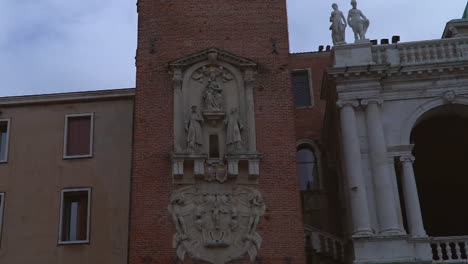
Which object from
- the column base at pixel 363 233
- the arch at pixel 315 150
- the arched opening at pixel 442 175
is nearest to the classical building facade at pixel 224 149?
the column base at pixel 363 233

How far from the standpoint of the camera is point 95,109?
24.8m

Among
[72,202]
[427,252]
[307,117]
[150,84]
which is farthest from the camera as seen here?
[307,117]

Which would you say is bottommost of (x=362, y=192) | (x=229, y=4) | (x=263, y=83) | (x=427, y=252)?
(x=427, y=252)

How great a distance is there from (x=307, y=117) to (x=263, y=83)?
7.99 metres

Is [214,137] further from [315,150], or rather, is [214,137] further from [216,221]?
[315,150]

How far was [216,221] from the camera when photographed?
19.7 m

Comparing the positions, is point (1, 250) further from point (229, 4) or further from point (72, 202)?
point (229, 4)

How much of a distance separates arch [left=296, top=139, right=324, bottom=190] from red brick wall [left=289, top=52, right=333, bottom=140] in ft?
0.74

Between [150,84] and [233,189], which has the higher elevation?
[150,84]

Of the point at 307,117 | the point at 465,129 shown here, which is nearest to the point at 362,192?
the point at 465,129

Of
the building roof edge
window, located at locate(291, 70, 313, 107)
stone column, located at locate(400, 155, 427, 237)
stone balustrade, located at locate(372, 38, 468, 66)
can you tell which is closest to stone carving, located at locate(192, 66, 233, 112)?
the building roof edge

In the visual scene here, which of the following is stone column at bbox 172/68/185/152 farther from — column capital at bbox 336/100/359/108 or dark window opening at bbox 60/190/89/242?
column capital at bbox 336/100/359/108

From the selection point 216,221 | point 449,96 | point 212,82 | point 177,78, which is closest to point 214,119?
point 212,82

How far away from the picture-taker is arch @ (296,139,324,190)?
91.5 feet
